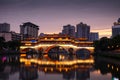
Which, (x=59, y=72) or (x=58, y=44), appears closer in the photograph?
(x=59, y=72)

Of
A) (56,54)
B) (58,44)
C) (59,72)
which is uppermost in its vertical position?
(58,44)

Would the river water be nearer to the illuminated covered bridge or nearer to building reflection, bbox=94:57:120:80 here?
building reflection, bbox=94:57:120:80

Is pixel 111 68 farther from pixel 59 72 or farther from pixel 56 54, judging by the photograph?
pixel 56 54

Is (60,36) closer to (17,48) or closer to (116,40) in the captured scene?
(17,48)

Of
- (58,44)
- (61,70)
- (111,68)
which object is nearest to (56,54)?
(58,44)

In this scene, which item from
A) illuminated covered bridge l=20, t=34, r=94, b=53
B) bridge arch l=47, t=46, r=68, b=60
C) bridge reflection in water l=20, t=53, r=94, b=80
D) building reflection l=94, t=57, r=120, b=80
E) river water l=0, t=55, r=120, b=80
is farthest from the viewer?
illuminated covered bridge l=20, t=34, r=94, b=53

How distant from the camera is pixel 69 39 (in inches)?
4363

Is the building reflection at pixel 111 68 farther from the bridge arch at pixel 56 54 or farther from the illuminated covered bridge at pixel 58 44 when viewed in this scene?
the illuminated covered bridge at pixel 58 44

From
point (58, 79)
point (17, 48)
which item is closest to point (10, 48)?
point (17, 48)

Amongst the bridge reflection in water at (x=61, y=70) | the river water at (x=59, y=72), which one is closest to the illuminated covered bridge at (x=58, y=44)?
the bridge reflection in water at (x=61, y=70)

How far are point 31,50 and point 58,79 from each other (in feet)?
349

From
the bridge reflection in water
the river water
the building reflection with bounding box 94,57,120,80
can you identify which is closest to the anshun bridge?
the building reflection with bounding box 94,57,120,80

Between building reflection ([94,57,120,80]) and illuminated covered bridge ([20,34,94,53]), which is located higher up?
illuminated covered bridge ([20,34,94,53])

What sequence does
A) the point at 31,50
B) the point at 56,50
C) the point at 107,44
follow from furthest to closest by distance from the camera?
the point at 56,50, the point at 31,50, the point at 107,44
